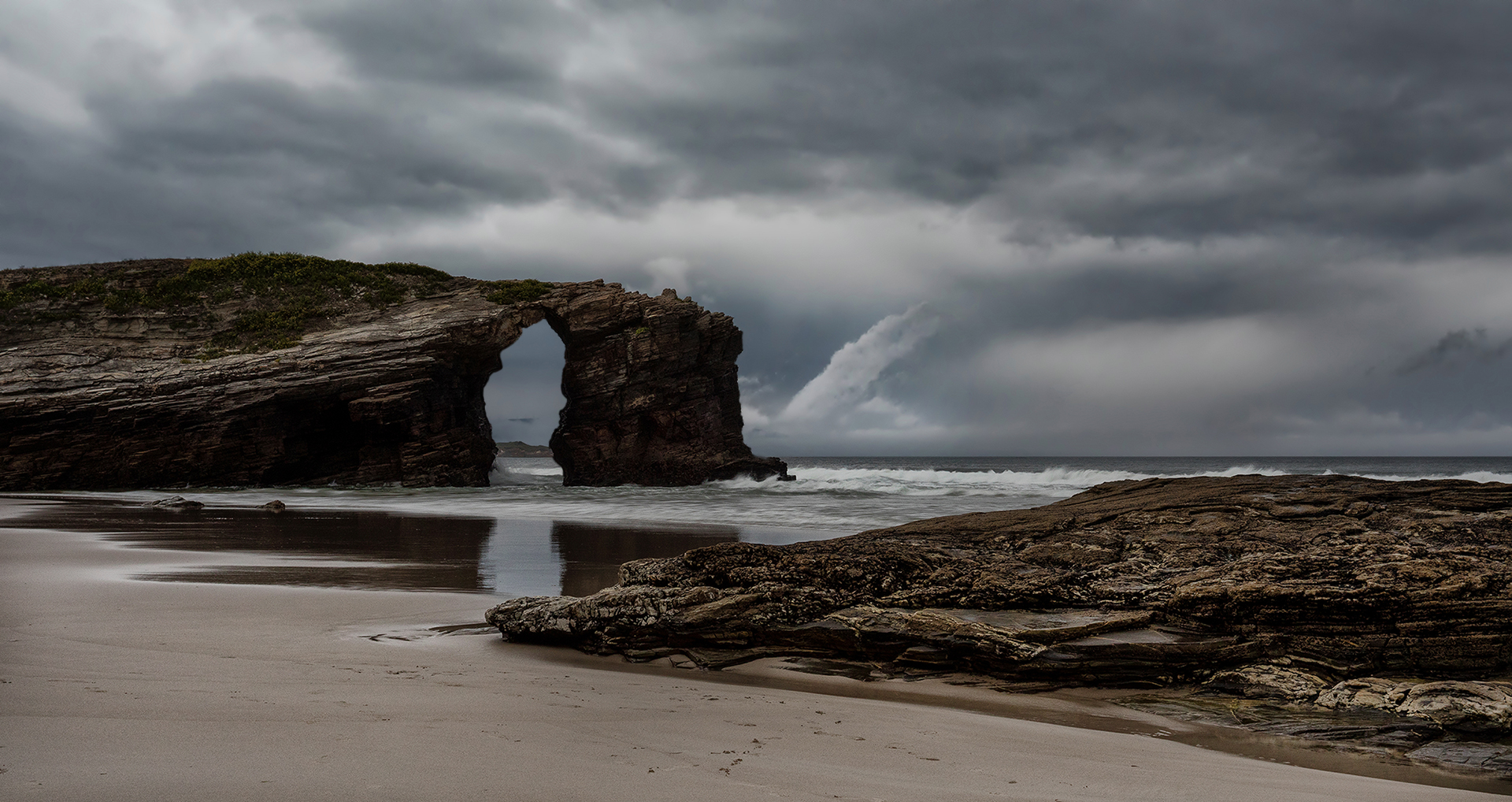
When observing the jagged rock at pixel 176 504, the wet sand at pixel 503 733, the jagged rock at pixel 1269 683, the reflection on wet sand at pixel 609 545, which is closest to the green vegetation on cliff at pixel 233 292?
the jagged rock at pixel 176 504

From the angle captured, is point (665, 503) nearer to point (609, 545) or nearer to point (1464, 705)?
point (609, 545)

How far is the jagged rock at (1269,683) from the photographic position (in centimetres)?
443

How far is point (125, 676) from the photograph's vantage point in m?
4.12

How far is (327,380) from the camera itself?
3109 centimetres

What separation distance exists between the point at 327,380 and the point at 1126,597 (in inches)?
1285

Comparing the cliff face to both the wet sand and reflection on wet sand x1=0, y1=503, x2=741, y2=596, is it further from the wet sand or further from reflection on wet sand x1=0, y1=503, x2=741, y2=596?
the wet sand

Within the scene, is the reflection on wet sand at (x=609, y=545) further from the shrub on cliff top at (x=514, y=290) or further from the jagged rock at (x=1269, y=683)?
the shrub on cliff top at (x=514, y=290)

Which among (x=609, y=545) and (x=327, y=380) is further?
(x=327, y=380)

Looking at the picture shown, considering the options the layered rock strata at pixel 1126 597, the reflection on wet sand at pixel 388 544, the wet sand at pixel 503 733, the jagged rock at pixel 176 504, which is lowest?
the jagged rock at pixel 176 504

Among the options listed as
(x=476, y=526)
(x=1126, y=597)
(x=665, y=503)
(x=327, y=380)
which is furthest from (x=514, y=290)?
(x=1126, y=597)

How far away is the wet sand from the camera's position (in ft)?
9.36

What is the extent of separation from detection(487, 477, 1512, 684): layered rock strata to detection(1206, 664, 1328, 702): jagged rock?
0.03 metres

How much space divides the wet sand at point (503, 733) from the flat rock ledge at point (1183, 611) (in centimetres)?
32

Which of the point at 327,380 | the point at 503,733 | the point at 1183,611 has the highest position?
the point at 327,380
